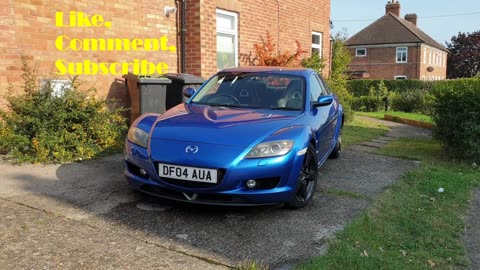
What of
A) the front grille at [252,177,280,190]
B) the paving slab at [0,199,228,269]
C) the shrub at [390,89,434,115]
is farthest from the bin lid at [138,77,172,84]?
the shrub at [390,89,434,115]

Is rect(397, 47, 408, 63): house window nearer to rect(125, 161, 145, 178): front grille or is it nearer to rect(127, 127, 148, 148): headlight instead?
rect(127, 127, 148, 148): headlight

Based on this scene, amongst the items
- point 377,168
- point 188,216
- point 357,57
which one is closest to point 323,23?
point 377,168

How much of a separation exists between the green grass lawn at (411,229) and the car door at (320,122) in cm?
87

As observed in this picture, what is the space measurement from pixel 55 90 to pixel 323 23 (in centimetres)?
1072

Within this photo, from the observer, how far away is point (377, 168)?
660 cm

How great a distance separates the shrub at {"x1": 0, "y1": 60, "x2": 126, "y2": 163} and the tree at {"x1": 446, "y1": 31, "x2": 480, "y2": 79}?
2392 inches

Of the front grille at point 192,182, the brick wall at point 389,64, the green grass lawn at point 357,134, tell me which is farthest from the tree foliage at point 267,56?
the brick wall at point 389,64

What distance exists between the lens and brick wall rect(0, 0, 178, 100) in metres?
6.48

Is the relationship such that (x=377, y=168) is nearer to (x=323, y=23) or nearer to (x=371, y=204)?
(x=371, y=204)

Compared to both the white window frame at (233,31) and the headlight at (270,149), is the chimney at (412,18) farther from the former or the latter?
the headlight at (270,149)

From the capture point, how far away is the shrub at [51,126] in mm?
5945

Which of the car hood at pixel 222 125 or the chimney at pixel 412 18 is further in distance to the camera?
the chimney at pixel 412 18

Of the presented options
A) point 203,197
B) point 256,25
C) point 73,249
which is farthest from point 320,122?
point 256,25

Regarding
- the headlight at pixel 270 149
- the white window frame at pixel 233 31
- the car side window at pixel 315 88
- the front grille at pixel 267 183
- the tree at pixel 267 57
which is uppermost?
the white window frame at pixel 233 31
